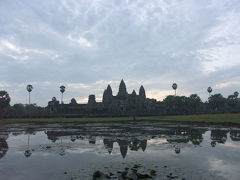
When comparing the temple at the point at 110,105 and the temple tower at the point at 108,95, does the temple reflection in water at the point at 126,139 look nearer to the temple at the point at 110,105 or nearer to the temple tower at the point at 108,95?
the temple at the point at 110,105

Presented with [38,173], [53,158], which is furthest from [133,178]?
[53,158]

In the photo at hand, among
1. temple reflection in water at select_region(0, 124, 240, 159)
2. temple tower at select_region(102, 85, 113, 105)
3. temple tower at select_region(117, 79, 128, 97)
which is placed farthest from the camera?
temple tower at select_region(117, 79, 128, 97)

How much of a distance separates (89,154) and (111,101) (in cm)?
11428

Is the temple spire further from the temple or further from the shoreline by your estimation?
the shoreline

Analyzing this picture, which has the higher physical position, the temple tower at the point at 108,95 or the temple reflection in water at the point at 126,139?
the temple tower at the point at 108,95

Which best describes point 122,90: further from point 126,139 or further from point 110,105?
point 126,139

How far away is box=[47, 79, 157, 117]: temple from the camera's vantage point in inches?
3976

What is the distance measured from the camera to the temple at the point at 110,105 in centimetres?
10100

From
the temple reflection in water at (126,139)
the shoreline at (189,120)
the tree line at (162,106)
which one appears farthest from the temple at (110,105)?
the temple reflection in water at (126,139)

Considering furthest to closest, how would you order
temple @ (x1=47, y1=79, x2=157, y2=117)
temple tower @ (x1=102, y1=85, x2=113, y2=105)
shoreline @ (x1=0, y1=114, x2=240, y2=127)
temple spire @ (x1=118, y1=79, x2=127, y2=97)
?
1. temple spire @ (x1=118, y1=79, x2=127, y2=97)
2. temple tower @ (x1=102, y1=85, x2=113, y2=105)
3. temple @ (x1=47, y1=79, x2=157, y2=117)
4. shoreline @ (x1=0, y1=114, x2=240, y2=127)

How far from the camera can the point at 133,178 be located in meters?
10.8

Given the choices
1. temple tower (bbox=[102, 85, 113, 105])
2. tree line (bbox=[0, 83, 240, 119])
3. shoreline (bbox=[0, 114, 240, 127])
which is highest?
temple tower (bbox=[102, 85, 113, 105])

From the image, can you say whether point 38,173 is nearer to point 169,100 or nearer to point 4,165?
point 4,165

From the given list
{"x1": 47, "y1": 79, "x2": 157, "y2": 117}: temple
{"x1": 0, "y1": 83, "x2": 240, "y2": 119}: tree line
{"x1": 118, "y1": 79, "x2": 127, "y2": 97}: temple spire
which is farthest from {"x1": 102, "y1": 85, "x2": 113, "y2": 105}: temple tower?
{"x1": 0, "y1": 83, "x2": 240, "y2": 119}: tree line
